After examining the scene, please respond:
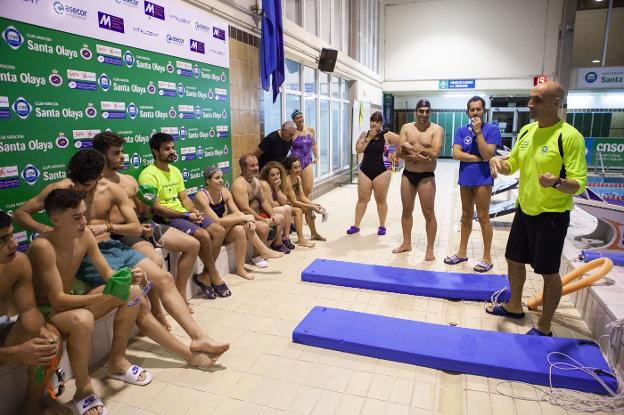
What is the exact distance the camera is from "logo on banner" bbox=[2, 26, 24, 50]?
8.68 feet

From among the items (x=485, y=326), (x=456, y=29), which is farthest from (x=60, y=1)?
(x=456, y=29)

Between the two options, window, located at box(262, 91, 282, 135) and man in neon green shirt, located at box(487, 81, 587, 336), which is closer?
man in neon green shirt, located at box(487, 81, 587, 336)

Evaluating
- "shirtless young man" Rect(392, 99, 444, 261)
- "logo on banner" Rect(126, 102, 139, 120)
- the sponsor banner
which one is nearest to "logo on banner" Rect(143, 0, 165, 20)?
the sponsor banner

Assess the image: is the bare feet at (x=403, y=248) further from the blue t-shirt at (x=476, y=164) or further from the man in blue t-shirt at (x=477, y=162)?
the blue t-shirt at (x=476, y=164)

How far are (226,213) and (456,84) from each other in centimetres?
1314

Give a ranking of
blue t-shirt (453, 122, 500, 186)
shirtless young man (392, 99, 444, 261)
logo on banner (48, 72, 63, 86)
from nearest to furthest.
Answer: logo on banner (48, 72, 63, 86) → blue t-shirt (453, 122, 500, 186) → shirtless young man (392, 99, 444, 261)

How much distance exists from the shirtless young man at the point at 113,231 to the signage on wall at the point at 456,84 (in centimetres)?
1425

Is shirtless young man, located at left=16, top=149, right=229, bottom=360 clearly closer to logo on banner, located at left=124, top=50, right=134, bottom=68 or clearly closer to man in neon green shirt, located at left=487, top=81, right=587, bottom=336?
logo on banner, located at left=124, top=50, right=134, bottom=68

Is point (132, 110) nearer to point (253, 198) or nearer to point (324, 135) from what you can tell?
point (253, 198)

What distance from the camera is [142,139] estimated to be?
3881mm

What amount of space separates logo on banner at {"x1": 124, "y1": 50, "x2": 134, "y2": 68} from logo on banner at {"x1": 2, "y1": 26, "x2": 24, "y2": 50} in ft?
3.17

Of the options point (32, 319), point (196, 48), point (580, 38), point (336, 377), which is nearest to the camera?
point (32, 319)

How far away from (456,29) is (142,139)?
45.7 ft

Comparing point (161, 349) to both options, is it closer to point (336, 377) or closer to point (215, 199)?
point (336, 377)
